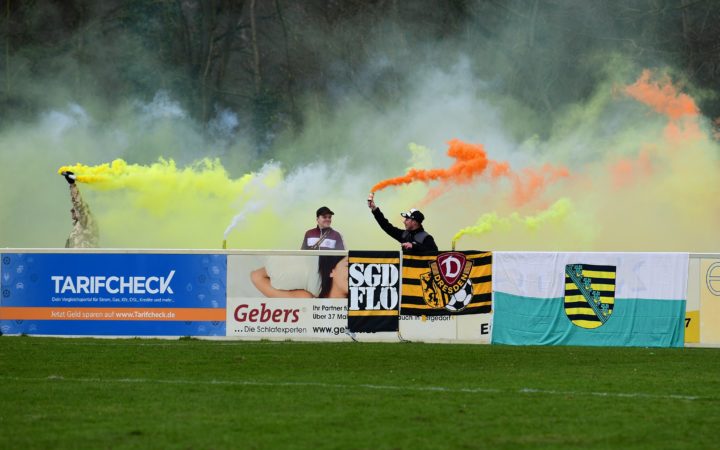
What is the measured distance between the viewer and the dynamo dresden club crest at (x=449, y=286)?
18.2m

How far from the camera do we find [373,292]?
18312 millimetres

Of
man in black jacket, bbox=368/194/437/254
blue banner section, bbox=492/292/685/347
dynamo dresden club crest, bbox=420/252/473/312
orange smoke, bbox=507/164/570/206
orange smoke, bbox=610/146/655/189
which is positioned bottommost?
blue banner section, bbox=492/292/685/347

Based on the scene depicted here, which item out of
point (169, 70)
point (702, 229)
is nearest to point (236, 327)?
point (702, 229)

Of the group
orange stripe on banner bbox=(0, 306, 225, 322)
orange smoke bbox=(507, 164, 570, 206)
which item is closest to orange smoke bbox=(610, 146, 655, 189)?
orange smoke bbox=(507, 164, 570, 206)

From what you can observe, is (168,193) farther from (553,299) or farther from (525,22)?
(525,22)

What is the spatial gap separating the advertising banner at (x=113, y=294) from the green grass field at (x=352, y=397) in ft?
5.37

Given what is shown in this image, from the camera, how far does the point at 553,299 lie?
59.1 feet

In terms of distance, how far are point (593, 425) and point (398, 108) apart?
33.2m

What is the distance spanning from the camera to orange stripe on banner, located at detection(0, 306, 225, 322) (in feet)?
61.1

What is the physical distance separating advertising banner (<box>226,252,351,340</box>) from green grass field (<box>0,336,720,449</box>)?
150 centimetres

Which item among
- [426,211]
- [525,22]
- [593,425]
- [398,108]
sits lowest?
[593,425]

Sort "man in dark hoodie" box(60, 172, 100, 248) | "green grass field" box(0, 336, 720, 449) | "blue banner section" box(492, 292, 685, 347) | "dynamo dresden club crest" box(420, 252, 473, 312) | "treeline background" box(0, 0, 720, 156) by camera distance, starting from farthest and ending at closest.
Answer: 1. "treeline background" box(0, 0, 720, 156)
2. "man in dark hoodie" box(60, 172, 100, 248)
3. "dynamo dresden club crest" box(420, 252, 473, 312)
4. "blue banner section" box(492, 292, 685, 347)
5. "green grass field" box(0, 336, 720, 449)

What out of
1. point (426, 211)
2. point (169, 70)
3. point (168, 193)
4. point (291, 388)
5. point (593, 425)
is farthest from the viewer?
point (169, 70)

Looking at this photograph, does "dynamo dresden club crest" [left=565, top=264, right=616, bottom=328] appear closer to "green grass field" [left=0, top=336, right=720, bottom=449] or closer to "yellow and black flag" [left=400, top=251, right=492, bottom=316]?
"green grass field" [left=0, top=336, right=720, bottom=449]
